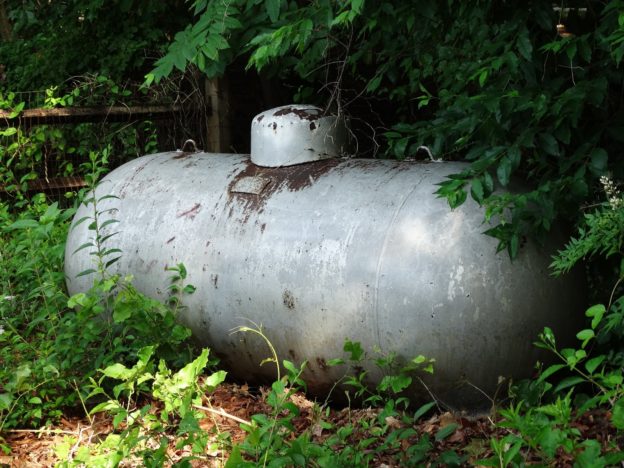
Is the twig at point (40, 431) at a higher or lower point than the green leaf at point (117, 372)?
lower

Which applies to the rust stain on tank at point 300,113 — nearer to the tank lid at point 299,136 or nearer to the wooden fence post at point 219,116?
the tank lid at point 299,136

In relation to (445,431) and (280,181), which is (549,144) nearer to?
(445,431)

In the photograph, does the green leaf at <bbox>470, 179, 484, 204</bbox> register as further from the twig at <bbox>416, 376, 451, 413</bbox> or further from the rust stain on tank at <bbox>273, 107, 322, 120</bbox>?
the rust stain on tank at <bbox>273, 107, 322, 120</bbox>

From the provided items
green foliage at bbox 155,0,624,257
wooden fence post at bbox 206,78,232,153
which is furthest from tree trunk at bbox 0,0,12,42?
green foliage at bbox 155,0,624,257

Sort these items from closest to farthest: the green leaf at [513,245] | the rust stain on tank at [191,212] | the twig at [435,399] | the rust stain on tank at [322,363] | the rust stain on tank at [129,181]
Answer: the green leaf at [513,245] → the twig at [435,399] → the rust stain on tank at [322,363] → the rust stain on tank at [191,212] → the rust stain on tank at [129,181]

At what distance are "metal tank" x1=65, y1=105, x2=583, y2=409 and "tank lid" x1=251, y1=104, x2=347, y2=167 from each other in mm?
A: 55

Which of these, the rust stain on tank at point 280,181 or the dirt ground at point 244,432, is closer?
the dirt ground at point 244,432

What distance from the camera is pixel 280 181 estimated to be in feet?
14.8

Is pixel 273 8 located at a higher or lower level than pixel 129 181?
higher

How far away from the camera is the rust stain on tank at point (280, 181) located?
4418mm

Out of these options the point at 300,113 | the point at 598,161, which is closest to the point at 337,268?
the point at 300,113

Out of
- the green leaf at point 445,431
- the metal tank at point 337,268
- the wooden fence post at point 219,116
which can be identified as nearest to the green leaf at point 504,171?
the metal tank at point 337,268

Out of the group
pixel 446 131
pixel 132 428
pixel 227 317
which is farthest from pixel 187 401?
pixel 446 131

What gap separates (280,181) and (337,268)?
746mm
